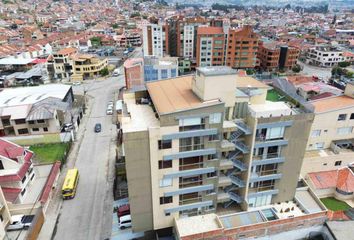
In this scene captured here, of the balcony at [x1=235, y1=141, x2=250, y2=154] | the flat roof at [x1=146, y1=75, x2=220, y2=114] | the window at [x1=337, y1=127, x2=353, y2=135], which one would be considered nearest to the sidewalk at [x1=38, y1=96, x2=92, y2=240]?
the flat roof at [x1=146, y1=75, x2=220, y2=114]

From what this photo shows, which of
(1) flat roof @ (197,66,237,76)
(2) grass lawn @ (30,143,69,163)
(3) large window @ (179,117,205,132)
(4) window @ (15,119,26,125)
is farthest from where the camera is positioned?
(4) window @ (15,119,26,125)

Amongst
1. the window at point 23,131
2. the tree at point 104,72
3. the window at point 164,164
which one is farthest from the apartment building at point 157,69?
the window at point 164,164

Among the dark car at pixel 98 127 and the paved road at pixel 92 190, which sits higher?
the dark car at pixel 98 127

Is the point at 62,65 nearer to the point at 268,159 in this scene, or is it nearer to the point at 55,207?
the point at 55,207

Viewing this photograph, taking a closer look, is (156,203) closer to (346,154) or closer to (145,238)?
(145,238)

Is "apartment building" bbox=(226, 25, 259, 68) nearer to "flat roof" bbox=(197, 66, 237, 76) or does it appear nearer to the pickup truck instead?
"flat roof" bbox=(197, 66, 237, 76)

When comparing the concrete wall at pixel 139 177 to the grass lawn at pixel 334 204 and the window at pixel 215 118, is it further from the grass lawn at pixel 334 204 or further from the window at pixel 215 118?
the grass lawn at pixel 334 204
